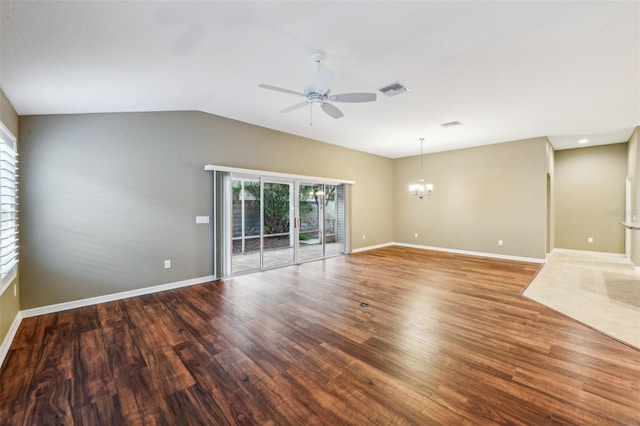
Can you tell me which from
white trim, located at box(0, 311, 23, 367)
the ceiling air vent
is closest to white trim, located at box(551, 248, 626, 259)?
the ceiling air vent

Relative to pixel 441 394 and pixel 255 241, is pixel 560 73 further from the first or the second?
pixel 255 241

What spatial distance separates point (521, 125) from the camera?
17.8ft

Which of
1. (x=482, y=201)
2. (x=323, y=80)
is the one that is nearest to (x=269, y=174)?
(x=323, y=80)

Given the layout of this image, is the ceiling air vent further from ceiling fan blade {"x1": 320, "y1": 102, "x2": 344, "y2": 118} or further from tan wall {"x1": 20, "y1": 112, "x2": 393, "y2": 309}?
tan wall {"x1": 20, "y1": 112, "x2": 393, "y2": 309}

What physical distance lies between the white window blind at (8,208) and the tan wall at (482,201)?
28.4 feet

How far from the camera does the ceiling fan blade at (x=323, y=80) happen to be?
A: 8.70ft

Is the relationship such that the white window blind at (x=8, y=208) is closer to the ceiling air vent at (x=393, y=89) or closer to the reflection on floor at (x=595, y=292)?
the ceiling air vent at (x=393, y=89)

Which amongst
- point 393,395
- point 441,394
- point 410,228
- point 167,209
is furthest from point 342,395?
point 410,228

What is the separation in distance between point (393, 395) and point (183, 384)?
5.30 ft

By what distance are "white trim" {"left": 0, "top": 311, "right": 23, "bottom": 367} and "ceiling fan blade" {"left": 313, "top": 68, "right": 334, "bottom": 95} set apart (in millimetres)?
3922

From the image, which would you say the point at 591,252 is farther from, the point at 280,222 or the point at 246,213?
the point at 246,213

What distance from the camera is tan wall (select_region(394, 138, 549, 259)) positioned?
6.46 metres

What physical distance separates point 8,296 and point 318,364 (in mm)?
3381

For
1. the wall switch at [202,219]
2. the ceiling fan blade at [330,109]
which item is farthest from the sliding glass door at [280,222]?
the ceiling fan blade at [330,109]
